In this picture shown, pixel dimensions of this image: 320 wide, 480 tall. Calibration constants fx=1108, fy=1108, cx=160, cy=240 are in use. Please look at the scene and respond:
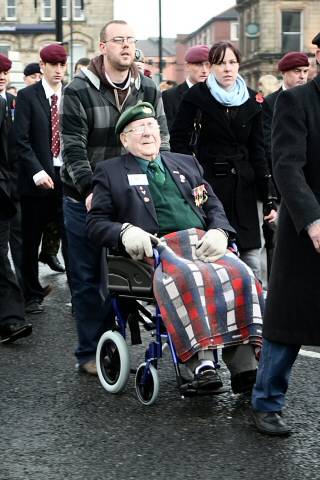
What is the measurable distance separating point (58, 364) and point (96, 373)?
17.7 inches

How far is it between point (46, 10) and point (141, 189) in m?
84.7

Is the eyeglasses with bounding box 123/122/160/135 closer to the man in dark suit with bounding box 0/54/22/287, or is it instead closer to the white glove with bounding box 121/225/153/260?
the white glove with bounding box 121/225/153/260

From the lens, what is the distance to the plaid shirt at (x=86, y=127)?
6449 millimetres

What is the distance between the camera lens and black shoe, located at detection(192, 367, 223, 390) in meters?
5.45

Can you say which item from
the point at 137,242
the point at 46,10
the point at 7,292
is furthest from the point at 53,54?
the point at 46,10

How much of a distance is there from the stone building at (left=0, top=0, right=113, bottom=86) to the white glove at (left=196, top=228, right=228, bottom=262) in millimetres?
79516

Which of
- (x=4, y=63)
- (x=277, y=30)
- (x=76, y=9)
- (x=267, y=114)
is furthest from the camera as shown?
(x=76, y=9)

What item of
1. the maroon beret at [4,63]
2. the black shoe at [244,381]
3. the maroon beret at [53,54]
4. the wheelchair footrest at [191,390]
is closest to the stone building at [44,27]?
the maroon beret at [4,63]

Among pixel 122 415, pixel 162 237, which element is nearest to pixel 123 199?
pixel 162 237

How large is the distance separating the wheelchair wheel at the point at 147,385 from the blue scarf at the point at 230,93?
2.37 m

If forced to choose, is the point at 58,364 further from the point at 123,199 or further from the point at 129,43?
the point at 129,43

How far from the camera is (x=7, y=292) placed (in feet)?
25.3

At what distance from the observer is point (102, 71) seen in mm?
6570

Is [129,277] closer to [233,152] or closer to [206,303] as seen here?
[206,303]
